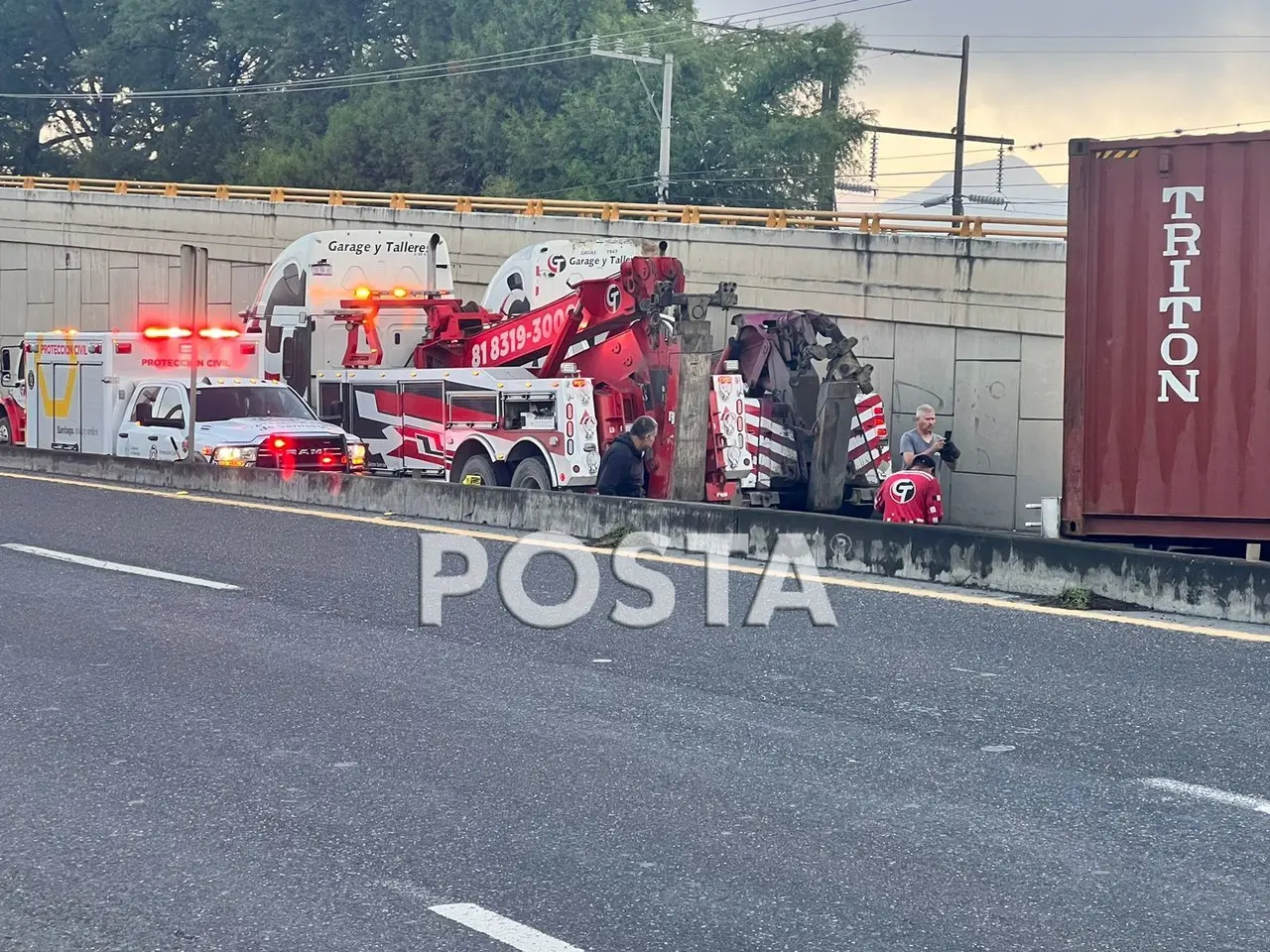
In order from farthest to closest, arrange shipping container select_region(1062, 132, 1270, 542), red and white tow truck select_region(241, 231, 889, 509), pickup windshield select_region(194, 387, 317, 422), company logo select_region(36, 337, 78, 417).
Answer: company logo select_region(36, 337, 78, 417) → pickup windshield select_region(194, 387, 317, 422) → red and white tow truck select_region(241, 231, 889, 509) → shipping container select_region(1062, 132, 1270, 542)

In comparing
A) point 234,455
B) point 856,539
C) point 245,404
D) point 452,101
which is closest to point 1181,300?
point 856,539

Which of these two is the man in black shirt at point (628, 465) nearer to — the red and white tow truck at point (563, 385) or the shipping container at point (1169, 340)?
the red and white tow truck at point (563, 385)

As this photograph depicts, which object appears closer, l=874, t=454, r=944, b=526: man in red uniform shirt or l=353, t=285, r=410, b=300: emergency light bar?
l=874, t=454, r=944, b=526: man in red uniform shirt

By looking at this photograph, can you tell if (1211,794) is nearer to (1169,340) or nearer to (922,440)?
(1169,340)

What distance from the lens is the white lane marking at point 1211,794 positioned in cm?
678

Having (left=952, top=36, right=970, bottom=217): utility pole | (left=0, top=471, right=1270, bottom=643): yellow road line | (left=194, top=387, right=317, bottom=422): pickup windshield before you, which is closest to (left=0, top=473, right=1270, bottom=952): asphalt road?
(left=0, top=471, right=1270, bottom=643): yellow road line

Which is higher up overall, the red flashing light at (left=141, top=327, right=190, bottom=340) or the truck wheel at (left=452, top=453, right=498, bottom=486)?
the red flashing light at (left=141, top=327, right=190, bottom=340)

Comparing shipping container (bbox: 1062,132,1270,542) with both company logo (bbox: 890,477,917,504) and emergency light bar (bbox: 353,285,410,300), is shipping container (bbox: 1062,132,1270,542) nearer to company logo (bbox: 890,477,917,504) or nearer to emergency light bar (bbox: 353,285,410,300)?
company logo (bbox: 890,477,917,504)

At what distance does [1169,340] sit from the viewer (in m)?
12.6

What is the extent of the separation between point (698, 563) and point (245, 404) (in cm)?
1011

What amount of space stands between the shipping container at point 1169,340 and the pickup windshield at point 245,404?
11.8 meters

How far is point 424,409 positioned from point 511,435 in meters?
1.94

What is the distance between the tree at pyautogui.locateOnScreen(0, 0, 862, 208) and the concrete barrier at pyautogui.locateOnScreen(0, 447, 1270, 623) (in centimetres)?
4449

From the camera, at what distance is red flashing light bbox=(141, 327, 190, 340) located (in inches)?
981
